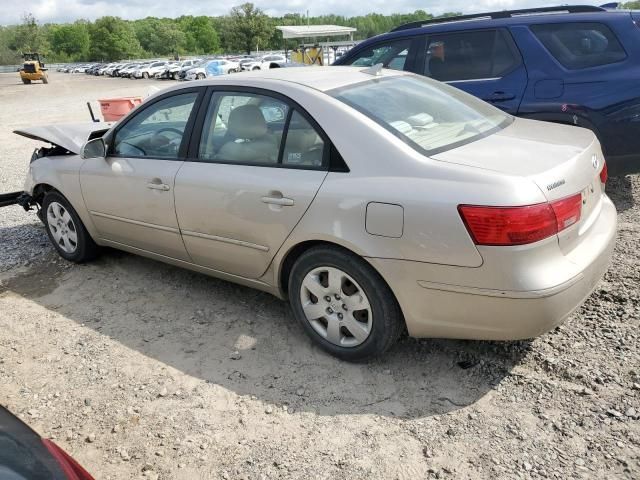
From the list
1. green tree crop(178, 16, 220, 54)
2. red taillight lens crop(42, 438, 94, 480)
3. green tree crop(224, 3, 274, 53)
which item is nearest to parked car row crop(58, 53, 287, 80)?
green tree crop(224, 3, 274, 53)

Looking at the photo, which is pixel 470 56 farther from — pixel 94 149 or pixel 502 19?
pixel 94 149

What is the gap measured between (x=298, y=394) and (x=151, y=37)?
123378 millimetres

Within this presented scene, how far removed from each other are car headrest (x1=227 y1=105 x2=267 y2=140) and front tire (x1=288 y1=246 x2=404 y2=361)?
0.87 metres

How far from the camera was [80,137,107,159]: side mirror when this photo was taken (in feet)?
13.6

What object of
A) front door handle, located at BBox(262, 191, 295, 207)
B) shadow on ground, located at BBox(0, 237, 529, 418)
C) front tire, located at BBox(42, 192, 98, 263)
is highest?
front door handle, located at BBox(262, 191, 295, 207)

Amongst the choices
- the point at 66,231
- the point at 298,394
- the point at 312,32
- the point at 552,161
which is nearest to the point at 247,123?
the point at 298,394

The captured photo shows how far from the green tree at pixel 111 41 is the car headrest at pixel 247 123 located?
108 m

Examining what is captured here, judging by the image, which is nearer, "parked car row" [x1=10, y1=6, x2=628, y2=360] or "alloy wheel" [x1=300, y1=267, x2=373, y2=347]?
"parked car row" [x1=10, y1=6, x2=628, y2=360]

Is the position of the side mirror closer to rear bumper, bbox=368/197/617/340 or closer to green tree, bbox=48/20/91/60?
rear bumper, bbox=368/197/617/340

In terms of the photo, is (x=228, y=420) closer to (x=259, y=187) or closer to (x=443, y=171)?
(x=259, y=187)

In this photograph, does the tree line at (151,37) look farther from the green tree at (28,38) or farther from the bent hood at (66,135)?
the bent hood at (66,135)

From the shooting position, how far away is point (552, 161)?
270 cm

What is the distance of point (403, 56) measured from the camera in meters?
6.03

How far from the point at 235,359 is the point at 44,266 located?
103 inches
